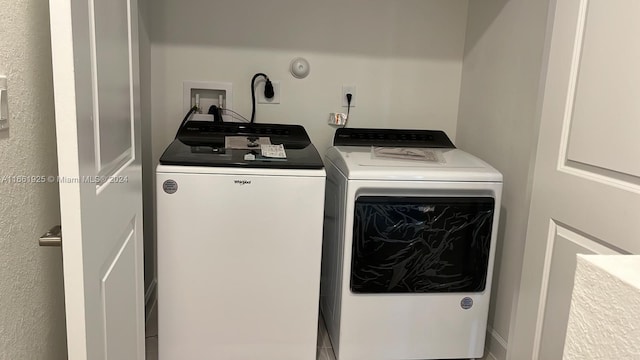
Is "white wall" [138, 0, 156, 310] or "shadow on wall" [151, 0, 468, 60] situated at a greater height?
"shadow on wall" [151, 0, 468, 60]

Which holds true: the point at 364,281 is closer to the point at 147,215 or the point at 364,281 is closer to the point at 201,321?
the point at 201,321

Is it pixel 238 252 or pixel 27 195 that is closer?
pixel 27 195

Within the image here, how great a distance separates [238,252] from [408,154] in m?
0.77

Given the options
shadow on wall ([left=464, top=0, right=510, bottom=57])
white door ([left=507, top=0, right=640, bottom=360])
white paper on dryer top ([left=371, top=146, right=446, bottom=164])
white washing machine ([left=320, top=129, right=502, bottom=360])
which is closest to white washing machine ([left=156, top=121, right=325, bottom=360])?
white washing machine ([left=320, top=129, right=502, bottom=360])

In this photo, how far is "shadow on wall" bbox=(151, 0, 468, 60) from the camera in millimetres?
2191

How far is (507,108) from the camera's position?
197 cm

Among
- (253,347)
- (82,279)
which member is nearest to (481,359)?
(253,347)

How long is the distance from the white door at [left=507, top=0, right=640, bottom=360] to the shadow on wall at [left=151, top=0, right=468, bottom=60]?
95cm

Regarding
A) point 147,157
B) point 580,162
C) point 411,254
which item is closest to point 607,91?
point 580,162

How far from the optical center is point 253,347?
1.86m

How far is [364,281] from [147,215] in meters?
1.05

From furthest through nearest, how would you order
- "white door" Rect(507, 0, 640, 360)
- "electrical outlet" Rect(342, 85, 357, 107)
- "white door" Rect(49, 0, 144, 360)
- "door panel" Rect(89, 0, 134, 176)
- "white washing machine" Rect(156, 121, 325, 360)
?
"electrical outlet" Rect(342, 85, 357, 107), "white washing machine" Rect(156, 121, 325, 360), "white door" Rect(507, 0, 640, 360), "door panel" Rect(89, 0, 134, 176), "white door" Rect(49, 0, 144, 360)

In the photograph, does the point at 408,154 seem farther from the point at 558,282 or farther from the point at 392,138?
the point at 558,282

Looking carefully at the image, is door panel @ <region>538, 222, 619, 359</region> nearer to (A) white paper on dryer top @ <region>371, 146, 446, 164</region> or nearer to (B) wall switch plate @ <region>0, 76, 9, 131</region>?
(A) white paper on dryer top @ <region>371, 146, 446, 164</region>
